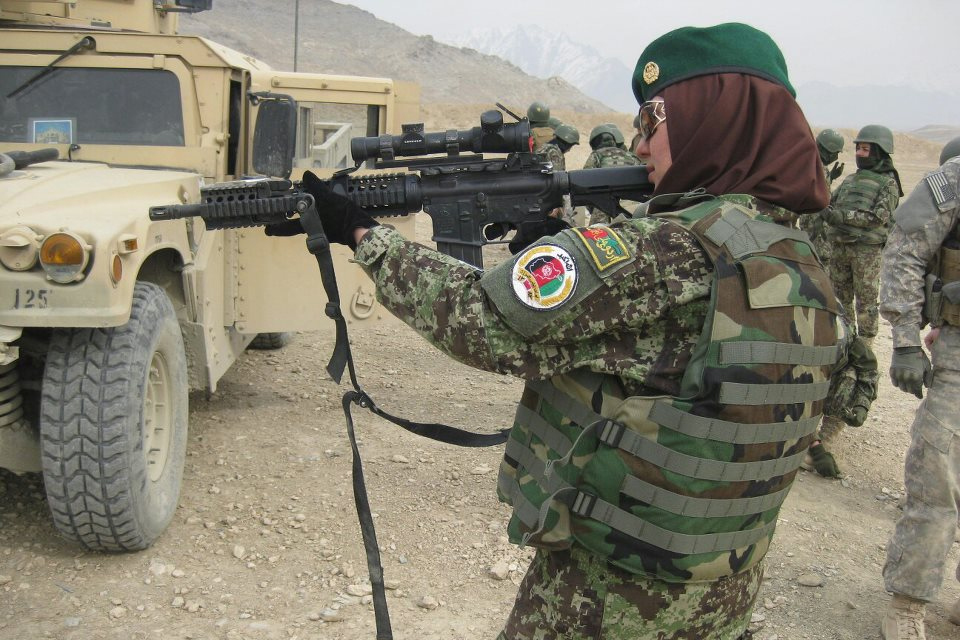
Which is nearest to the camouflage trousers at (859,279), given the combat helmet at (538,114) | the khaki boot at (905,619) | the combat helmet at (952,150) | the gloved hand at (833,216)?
the gloved hand at (833,216)

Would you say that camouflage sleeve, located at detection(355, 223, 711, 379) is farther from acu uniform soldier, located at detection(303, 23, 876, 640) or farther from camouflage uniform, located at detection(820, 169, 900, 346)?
camouflage uniform, located at detection(820, 169, 900, 346)

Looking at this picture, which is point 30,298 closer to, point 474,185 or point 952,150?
point 474,185

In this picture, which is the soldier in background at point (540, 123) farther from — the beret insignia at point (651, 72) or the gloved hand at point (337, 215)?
the beret insignia at point (651, 72)

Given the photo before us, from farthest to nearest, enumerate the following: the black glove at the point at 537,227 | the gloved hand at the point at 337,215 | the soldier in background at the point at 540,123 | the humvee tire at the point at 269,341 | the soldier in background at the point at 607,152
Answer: the soldier in background at the point at 540,123, the soldier in background at the point at 607,152, the humvee tire at the point at 269,341, the black glove at the point at 537,227, the gloved hand at the point at 337,215

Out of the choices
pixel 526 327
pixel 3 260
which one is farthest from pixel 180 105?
pixel 526 327

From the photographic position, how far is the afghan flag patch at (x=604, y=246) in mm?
1410

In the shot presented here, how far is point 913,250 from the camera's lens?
3105mm

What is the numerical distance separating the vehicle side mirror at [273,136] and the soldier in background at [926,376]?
2.36m

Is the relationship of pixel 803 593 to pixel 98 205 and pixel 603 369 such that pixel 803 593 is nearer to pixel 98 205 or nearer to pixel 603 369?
pixel 603 369

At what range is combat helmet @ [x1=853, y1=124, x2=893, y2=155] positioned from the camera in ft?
20.7

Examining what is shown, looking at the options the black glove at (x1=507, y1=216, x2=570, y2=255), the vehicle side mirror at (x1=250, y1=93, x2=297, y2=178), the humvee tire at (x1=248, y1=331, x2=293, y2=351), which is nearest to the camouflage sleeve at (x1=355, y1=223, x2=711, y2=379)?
the black glove at (x1=507, y1=216, x2=570, y2=255)

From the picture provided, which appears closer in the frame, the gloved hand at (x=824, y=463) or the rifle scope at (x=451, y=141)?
the rifle scope at (x=451, y=141)

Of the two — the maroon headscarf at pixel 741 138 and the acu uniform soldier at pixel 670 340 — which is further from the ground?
the maroon headscarf at pixel 741 138

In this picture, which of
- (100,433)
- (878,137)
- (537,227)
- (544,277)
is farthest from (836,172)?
(544,277)
